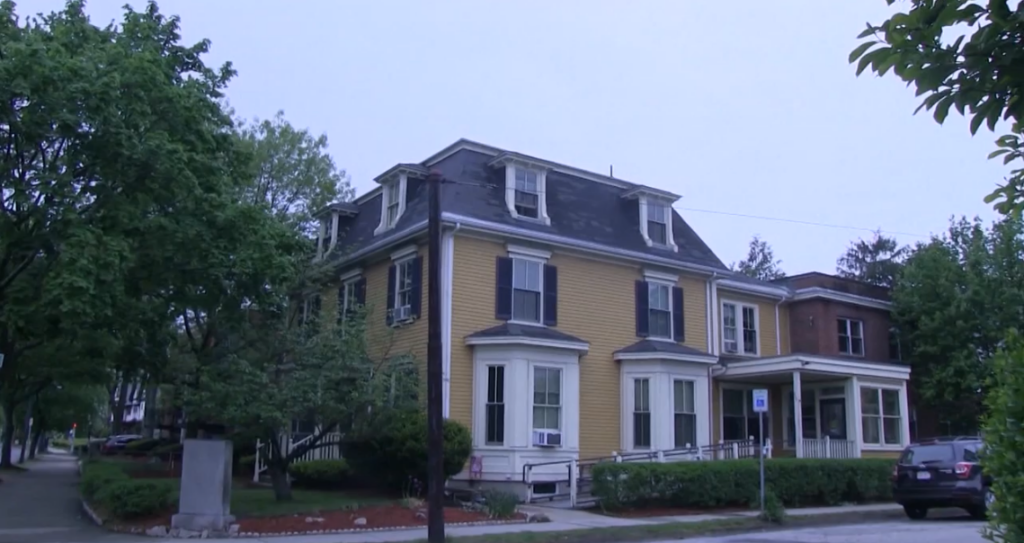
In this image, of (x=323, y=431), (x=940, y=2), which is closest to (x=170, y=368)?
(x=323, y=431)

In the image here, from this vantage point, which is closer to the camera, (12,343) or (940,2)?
(940,2)

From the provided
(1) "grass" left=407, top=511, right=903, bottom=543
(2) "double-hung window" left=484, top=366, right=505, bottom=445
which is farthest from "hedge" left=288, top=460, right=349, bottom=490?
(1) "grass" left=407, top=511, right=903, bottom=543

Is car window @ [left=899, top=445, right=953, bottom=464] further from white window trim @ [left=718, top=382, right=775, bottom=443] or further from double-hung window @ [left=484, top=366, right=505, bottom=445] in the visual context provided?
double-hung window @ [left=484, top=366, right=505, bottom=445]

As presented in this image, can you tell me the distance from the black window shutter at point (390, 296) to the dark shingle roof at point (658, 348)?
6506mm

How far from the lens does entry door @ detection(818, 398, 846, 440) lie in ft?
98.1

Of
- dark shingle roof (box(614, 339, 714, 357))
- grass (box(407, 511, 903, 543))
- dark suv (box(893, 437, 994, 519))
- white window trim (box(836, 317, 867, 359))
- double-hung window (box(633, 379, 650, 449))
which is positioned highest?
white window trim (box(836, 317, 867, 359))

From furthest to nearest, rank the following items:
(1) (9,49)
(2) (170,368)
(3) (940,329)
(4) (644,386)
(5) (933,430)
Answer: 1. (5) (933,430)
2. (3) (940,329)
3. (4) (644,386)
4. (2) (170,368)
5. (1) (9,49)

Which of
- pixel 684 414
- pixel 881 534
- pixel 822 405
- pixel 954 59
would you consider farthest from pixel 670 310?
pixel 954 59

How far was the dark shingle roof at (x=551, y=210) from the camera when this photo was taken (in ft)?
84.6

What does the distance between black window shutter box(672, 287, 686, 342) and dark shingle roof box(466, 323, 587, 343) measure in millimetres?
4237

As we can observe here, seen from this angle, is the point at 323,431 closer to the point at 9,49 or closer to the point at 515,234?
the point at 515,234

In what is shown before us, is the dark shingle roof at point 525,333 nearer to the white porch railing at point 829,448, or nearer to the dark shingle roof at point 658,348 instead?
the dark shingle roof at point 658,348

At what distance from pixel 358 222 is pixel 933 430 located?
22.7m

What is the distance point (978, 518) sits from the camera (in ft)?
65.7
